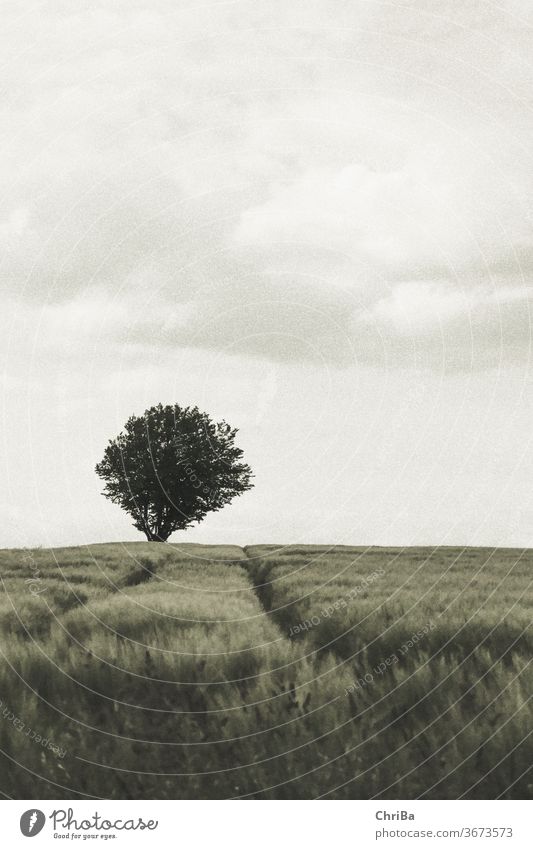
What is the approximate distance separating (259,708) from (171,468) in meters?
43.0

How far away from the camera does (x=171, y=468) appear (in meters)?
47.8

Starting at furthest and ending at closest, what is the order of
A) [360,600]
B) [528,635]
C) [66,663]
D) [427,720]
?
[360,600] → [528,635] → [66,663] → [427,720]

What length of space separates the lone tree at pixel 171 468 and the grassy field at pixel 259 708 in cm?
3906

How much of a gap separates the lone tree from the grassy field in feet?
128

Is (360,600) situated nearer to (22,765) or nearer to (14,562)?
(22,765)

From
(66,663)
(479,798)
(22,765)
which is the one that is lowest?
(479,798)

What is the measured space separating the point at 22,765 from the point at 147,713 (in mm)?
1112

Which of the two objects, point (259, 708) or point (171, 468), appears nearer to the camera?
point (259, 708)

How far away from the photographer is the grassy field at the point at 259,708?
15.7 ft

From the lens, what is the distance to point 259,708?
5.46 meters

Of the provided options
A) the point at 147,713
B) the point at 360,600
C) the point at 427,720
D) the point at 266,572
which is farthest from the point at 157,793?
the point at 266,572

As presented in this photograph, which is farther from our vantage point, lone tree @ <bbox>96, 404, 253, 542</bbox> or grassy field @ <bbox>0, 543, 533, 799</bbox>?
lone tree @ <bbox>96, 404, 253, 542</bbox>

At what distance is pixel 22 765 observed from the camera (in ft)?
16.0

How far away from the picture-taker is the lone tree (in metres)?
48.0
